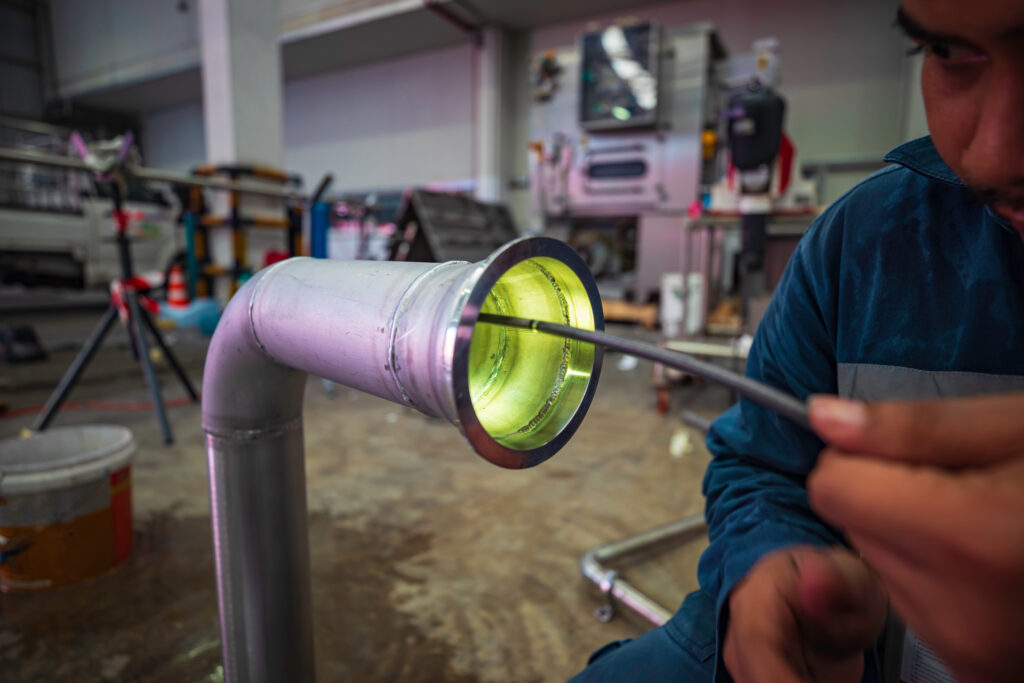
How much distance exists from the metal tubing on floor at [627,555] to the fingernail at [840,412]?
0.84 meters

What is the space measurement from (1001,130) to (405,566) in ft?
4.37

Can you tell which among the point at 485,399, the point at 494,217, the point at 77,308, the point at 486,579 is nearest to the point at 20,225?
the point at 77,308

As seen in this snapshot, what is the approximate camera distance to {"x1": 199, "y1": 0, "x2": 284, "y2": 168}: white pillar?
3.68 meters

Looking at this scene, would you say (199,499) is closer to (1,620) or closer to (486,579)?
(1,620)

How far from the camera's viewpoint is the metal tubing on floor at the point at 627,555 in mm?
1113

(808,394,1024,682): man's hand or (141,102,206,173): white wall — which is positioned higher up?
(141,102,206,173): white wall

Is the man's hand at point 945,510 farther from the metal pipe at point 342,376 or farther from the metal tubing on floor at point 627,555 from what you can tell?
the metal tubing on floor at point 627,555

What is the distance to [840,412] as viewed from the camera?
23 cm

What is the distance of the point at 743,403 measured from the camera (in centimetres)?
63

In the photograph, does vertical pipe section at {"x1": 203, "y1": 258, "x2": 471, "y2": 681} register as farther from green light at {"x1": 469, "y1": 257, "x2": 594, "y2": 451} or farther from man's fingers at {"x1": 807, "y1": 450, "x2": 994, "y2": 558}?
man's fingers at {"x1": 807, "y1": 450, "x2": 994, "y2": 558}

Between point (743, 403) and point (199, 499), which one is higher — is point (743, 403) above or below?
above

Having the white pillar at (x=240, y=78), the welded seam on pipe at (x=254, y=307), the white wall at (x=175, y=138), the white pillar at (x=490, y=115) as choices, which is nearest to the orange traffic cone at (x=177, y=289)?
the white pillar at (x=240, y=78)

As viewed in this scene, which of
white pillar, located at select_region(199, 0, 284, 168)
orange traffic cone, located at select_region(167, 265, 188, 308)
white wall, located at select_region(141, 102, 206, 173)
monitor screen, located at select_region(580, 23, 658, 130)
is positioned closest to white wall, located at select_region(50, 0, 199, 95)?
white wall, located at select_region(141, 102, 206, 173)

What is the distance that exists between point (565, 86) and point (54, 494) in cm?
449
